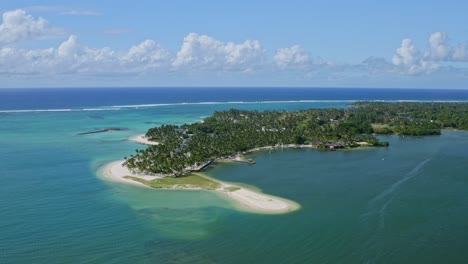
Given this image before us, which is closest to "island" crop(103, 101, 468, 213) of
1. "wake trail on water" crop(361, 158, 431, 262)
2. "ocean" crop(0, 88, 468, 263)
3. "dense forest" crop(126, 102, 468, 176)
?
"dense forest" crop(126, 102, 468, 176)

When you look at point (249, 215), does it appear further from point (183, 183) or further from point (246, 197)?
point (183, 183)

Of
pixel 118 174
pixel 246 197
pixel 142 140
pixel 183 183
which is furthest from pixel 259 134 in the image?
pixel 246 197

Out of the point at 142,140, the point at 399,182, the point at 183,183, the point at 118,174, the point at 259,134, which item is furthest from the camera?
the point at 142,140

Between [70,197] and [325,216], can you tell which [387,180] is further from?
[70,197]

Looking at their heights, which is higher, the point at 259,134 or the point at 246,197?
the point at 259,134

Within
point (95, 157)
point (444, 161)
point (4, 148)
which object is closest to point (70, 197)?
point (95, 157)

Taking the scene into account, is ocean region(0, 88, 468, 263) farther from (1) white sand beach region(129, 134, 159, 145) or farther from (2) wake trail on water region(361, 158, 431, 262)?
(1) white sand beach region(129, 134, 159, 145)

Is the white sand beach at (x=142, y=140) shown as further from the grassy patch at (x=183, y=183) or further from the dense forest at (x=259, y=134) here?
the grassy patch at (x=183, y=183)
